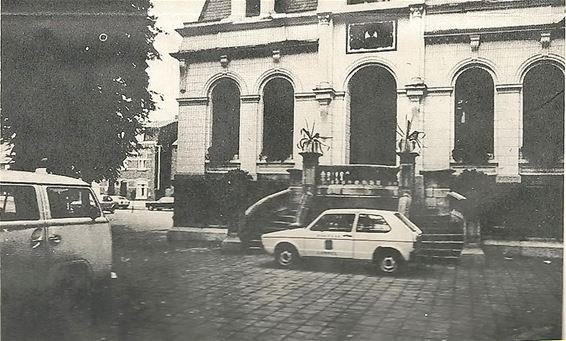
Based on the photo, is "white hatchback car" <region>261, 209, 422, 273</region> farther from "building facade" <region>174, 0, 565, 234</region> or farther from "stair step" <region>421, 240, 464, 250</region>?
"building facade" <region>174, 0, 565, 234</region>

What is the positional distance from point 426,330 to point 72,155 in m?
1.55

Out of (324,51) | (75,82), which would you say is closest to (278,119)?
(324,51)

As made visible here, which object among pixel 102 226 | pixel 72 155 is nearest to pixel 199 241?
pixel 102 226

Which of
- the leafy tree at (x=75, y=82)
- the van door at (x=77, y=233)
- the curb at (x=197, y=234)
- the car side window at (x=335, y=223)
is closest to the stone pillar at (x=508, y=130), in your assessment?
the car side window at (x=335, y=223)

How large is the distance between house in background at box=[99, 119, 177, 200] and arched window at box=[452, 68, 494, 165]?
4.07 feet

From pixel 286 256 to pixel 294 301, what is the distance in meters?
0.20

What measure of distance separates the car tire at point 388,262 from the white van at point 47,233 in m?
1.12

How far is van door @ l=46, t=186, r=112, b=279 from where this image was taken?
194 centimetres

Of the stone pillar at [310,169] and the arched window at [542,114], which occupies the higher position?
the arched window at [542,114]

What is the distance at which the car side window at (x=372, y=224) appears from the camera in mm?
2283

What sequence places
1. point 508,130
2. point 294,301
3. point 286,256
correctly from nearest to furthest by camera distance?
point 294,301, point 286,256, point 508,130

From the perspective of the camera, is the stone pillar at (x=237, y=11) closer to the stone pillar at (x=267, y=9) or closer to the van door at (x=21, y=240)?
the stone pillar at (x=267, y=9)

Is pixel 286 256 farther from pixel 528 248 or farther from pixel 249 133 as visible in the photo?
pixel 528 248

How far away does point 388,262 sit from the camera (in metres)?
2.28
